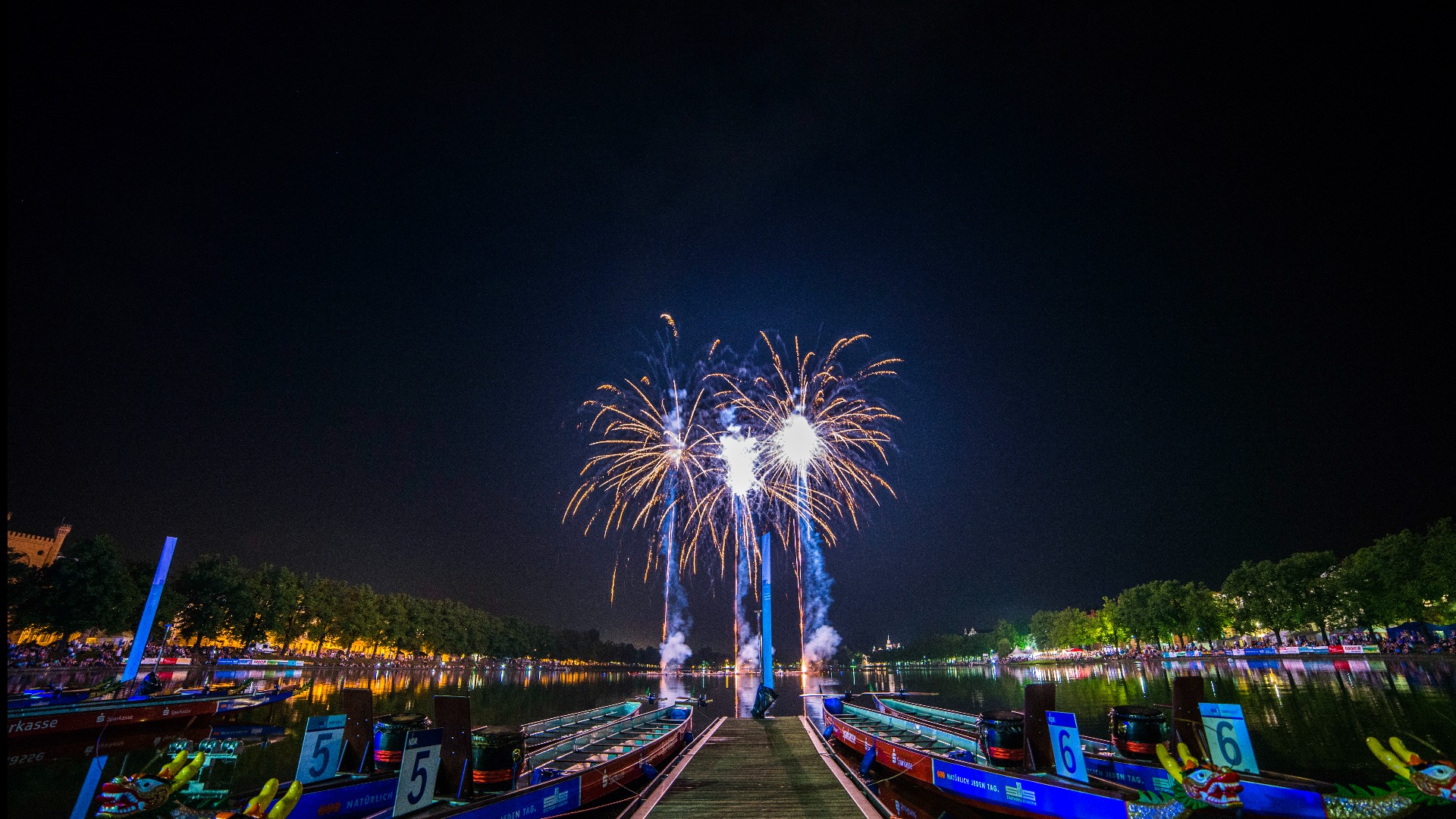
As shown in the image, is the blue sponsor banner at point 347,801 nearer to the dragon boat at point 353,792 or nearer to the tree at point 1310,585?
the dragon boat at point 353,792

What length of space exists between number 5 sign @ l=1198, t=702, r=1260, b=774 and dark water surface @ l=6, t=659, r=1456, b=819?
265cm

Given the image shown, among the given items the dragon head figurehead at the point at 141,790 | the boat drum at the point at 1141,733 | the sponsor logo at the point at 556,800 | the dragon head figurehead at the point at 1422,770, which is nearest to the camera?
the dragon head figurehead at the point at 141,790

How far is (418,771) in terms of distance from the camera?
12578mm

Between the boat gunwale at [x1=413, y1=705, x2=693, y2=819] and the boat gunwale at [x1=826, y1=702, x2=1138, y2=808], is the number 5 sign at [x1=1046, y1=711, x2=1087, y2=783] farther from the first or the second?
the boat gunwale at [x1=413, y1=705, x2=693, y2=819]

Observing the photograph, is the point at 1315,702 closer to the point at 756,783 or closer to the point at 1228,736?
the point at 1228,736

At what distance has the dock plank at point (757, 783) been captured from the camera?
1528 centimetres

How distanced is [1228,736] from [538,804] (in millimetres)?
14438

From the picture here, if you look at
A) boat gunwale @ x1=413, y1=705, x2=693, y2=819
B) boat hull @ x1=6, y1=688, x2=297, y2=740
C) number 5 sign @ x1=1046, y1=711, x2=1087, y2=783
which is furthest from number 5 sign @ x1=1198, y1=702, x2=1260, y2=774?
boat hull @ x1=6, y1=688, x2=297, y2=740

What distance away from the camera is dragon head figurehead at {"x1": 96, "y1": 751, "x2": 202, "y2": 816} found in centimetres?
979

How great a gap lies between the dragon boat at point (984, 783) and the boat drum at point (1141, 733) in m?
3.37

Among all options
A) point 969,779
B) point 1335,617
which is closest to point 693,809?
point 969,779

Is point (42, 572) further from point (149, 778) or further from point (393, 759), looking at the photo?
point (149, 778)

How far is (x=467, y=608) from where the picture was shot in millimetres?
136375

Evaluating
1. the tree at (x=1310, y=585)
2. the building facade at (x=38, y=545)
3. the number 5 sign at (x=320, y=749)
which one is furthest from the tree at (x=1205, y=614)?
the building facade at (x=38, y=545)
